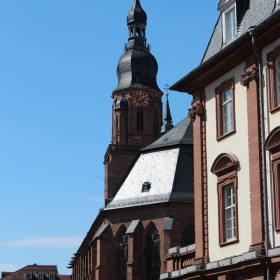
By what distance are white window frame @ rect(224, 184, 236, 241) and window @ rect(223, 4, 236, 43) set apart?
16.5ft

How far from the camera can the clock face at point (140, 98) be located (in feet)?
245

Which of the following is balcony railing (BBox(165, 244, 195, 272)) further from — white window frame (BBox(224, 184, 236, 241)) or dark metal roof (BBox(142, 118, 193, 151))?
dark metal roof (BBox(142, 118, 193, 151))

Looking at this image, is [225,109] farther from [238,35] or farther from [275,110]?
[275,110]

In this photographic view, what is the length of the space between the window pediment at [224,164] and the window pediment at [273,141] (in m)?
1.83

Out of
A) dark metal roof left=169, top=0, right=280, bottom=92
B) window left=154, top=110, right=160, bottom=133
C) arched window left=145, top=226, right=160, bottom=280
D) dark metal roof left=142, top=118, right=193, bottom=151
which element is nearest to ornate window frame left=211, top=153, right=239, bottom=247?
dark metal roof left=169, top=0, right=280, bottom=92

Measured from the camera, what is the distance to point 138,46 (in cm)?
7675

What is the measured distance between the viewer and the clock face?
74.8 meters

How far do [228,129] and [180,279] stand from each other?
5834 millimetres

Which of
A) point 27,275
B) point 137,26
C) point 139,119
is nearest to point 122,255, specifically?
point 139,119

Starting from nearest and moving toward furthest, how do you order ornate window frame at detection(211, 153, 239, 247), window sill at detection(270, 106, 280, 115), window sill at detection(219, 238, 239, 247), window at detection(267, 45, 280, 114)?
window sill at detection(270, 106, 280, 115) → window at detection(267, 45, 280, 114) → window sill at detection(219, 238, 239, 247) → ornate window frame at detection(211, 153, 239, 247)

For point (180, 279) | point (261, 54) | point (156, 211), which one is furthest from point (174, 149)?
point (261, 54)

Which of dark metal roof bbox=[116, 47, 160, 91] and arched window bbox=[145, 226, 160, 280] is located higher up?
dark metal roof bbox=[116, 47, 160, 91]

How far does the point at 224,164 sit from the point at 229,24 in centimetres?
482

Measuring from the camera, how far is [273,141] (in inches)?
810
